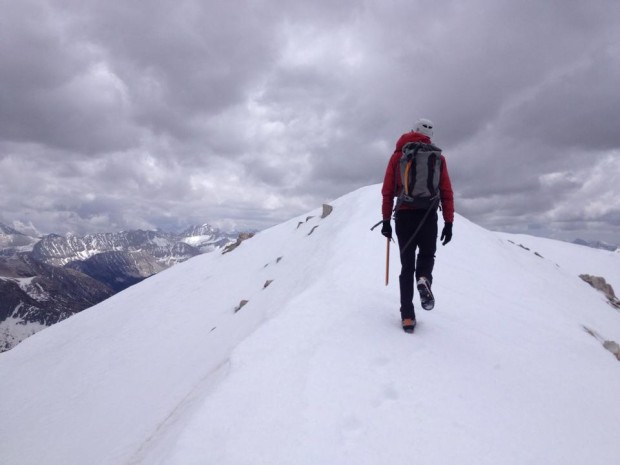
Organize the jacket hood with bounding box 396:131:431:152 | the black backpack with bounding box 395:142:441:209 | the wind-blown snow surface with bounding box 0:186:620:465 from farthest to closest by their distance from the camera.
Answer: the jacket hood with bounding box 396:131:431:152
the black backpack with bounding box 395:142:441:209
the wind-blown snow surface with bounding box 0:186:620:465

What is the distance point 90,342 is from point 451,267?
19.6 metres

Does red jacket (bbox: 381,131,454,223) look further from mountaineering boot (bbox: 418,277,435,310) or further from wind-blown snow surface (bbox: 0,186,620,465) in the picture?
wind-blown snow surface (bbox: 0,186,620,465)

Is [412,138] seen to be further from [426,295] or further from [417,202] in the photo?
[426,295]

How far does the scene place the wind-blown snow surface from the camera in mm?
4375

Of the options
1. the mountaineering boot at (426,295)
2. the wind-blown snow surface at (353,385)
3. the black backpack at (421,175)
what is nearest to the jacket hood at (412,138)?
the black backpack at (421,175)

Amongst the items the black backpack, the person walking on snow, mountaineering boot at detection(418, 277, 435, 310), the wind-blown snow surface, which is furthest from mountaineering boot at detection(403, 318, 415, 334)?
the black backpack

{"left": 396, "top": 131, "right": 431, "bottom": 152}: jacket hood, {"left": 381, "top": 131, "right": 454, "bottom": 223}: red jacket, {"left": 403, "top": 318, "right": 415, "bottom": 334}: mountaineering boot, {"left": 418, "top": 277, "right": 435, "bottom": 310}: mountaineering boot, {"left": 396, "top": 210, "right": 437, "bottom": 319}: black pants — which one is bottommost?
{"left": 403, "top": 318, "right": 415, "bottom": 334}: mountaineering boot

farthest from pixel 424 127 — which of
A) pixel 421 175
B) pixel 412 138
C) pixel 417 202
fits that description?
pixel 417 202

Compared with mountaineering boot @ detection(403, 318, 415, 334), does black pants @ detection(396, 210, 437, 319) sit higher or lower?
higher

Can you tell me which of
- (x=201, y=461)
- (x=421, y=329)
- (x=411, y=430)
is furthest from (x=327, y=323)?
(x=201, y=461)

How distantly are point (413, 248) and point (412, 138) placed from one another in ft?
7.17

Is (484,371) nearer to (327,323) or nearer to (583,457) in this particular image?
(583,457)

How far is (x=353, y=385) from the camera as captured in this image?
205 inches

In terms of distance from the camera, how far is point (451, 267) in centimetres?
1356
